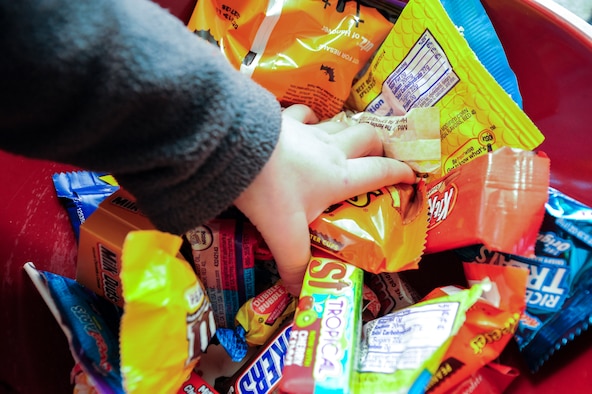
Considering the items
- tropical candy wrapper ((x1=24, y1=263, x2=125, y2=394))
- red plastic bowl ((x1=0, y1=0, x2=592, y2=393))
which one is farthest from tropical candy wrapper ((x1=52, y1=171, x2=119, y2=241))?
tropical candy wrapper ((x1=24, y1=263, x2=125, y2=394))

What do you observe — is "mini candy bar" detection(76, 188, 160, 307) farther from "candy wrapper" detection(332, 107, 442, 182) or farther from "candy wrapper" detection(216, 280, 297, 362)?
"candy wrapper" detection(332, 107, 442, 182)

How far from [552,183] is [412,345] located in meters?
0.35

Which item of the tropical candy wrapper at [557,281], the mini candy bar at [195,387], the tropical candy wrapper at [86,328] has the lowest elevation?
the mini candy bar at [195,387]

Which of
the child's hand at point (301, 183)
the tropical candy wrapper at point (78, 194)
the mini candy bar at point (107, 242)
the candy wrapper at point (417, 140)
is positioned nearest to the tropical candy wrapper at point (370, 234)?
the child's hand at point (301, 183)

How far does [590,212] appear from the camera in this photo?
57cm

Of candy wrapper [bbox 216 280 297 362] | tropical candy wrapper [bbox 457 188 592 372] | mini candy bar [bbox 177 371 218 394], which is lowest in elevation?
mini candy bar [bbox 177 371 218 394]

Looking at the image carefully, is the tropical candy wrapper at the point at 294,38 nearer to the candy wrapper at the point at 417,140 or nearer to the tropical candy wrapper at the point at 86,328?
the candy wrapper at the point at 417,140

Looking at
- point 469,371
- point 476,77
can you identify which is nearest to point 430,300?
point 469,371

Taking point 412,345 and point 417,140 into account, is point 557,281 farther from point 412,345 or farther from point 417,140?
point 417,140

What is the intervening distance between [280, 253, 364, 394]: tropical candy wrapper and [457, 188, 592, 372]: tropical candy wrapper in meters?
0.18

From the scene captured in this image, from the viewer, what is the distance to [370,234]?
63 cm

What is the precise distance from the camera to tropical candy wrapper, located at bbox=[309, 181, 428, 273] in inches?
24.8

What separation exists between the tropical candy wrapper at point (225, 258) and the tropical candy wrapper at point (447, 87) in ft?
1.09

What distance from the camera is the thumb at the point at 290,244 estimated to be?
1.93ft
